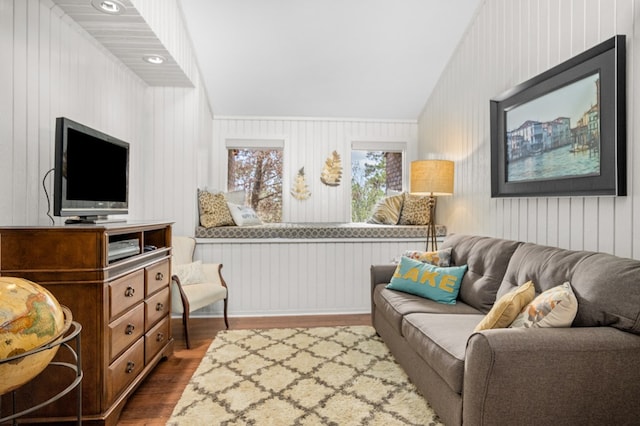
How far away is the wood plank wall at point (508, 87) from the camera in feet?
6.02

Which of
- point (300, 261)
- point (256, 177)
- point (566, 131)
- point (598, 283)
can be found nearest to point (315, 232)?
point (300, 261)

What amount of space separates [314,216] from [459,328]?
281cm

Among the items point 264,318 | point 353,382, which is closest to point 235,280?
point 264,318

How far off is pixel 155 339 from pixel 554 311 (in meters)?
2.27

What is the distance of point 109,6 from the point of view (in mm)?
2242

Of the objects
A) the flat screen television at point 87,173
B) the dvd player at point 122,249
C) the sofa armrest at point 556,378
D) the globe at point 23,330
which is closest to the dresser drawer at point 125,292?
the dvd player at point 122,249

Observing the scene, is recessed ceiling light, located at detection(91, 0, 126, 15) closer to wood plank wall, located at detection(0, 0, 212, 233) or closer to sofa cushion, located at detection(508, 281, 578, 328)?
wood plank wall, located at detection(0, 0, 212, 233)

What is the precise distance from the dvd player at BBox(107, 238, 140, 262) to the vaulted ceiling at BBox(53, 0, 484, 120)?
140 cm

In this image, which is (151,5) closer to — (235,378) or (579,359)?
(235,378)

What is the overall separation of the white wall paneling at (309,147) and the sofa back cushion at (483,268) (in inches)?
80.5

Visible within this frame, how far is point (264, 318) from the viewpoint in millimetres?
3750

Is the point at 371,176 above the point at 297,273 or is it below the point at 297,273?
above

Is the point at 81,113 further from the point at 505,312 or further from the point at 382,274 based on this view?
the point at 505,312

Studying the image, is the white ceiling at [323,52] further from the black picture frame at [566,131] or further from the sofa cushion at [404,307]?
the sofa cushion at [404,307]
